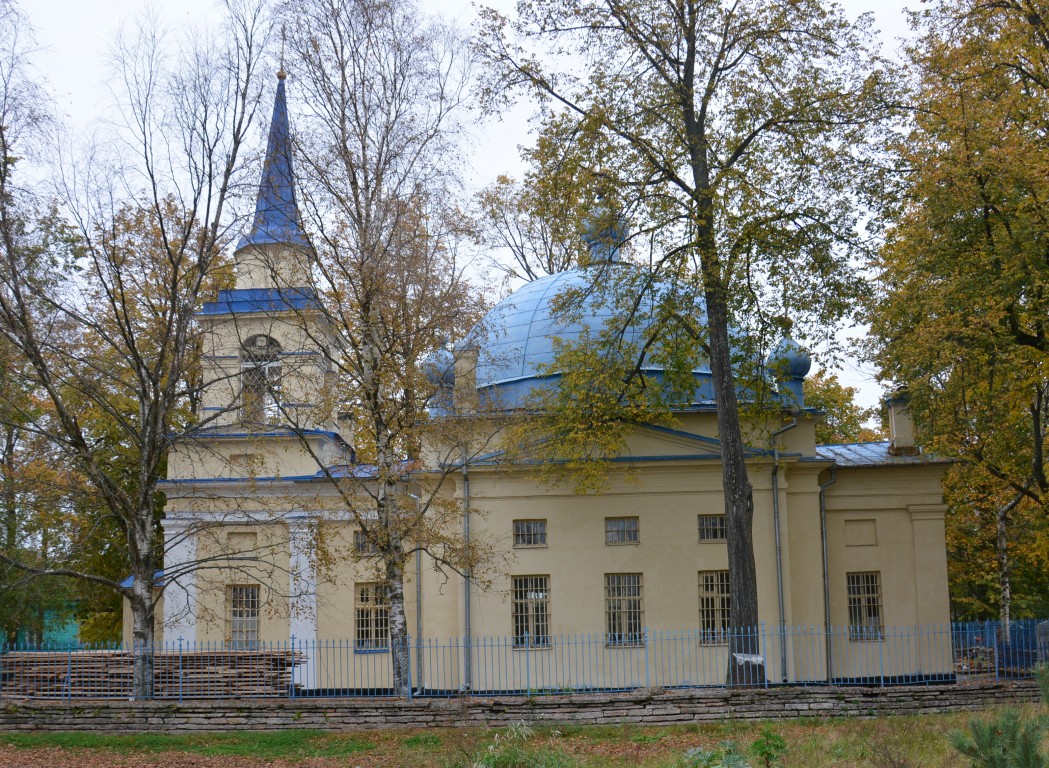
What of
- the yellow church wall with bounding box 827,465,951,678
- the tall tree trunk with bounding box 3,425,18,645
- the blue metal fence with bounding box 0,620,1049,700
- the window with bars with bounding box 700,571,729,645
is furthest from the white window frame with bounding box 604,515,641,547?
the tall tree trunk with bounding box 3,425,18,645

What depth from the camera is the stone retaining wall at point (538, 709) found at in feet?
59.7

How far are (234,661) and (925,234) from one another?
17551mm

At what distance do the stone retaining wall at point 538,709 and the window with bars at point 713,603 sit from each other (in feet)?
23.6

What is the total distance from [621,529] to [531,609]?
113 inches

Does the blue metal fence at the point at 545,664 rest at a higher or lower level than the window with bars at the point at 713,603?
lower

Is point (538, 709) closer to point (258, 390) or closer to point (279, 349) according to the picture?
point (258, 390)

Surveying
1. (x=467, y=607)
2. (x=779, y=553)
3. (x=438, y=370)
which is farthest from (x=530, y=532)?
(x=779, y=553)

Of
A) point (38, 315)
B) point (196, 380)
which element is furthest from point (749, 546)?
point (38, 315)

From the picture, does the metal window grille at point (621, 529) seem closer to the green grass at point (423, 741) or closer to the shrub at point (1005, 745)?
the green grass at point (423, 741)

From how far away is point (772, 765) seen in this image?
41.9ft

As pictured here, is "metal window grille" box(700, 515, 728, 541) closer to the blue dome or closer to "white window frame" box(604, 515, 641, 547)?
"white window frame" box(604, 515, 641, 547)

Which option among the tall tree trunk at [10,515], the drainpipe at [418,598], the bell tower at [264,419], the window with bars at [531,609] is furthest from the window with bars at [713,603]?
the tall tree trunk at [10,515]

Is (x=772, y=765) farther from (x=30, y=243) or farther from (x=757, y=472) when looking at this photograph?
(x=30, y=243)

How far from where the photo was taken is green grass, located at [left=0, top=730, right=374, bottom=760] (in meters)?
17.5
